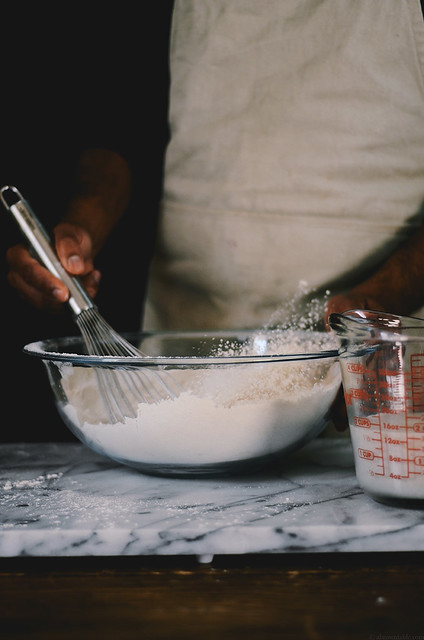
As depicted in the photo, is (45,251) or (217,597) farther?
(45,251)

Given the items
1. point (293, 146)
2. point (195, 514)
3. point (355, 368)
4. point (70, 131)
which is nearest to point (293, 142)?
point (293, 146)

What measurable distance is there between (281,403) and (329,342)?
0.19m

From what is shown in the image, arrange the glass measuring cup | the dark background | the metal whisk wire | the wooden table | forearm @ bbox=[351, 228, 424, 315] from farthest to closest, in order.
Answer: the dark background < forearm @ bbox=[351, 228, 424, 315] < the metal whisk wire < the glass measuring cup < the wooden table

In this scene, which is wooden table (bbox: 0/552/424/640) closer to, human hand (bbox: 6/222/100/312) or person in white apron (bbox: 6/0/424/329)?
human hand (bbox: 6/222/100/312)

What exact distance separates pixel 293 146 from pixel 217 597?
2.51 ft

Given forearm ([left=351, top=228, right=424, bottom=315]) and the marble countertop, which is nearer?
the marble countertop

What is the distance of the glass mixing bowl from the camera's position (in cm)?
72

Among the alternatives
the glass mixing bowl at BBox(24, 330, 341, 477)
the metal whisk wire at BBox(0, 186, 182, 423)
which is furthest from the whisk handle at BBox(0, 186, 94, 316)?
the glass mixing bowl at BBox(24, 330, 341, 477)

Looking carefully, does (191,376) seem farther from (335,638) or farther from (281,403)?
(335,638)

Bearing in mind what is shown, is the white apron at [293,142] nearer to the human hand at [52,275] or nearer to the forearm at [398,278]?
the forearm at [398,278]


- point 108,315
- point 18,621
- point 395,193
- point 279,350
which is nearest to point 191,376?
point 279,350

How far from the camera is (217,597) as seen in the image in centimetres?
57

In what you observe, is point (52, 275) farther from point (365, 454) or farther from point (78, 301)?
point (365, 454)

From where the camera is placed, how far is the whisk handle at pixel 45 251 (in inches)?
35.2
